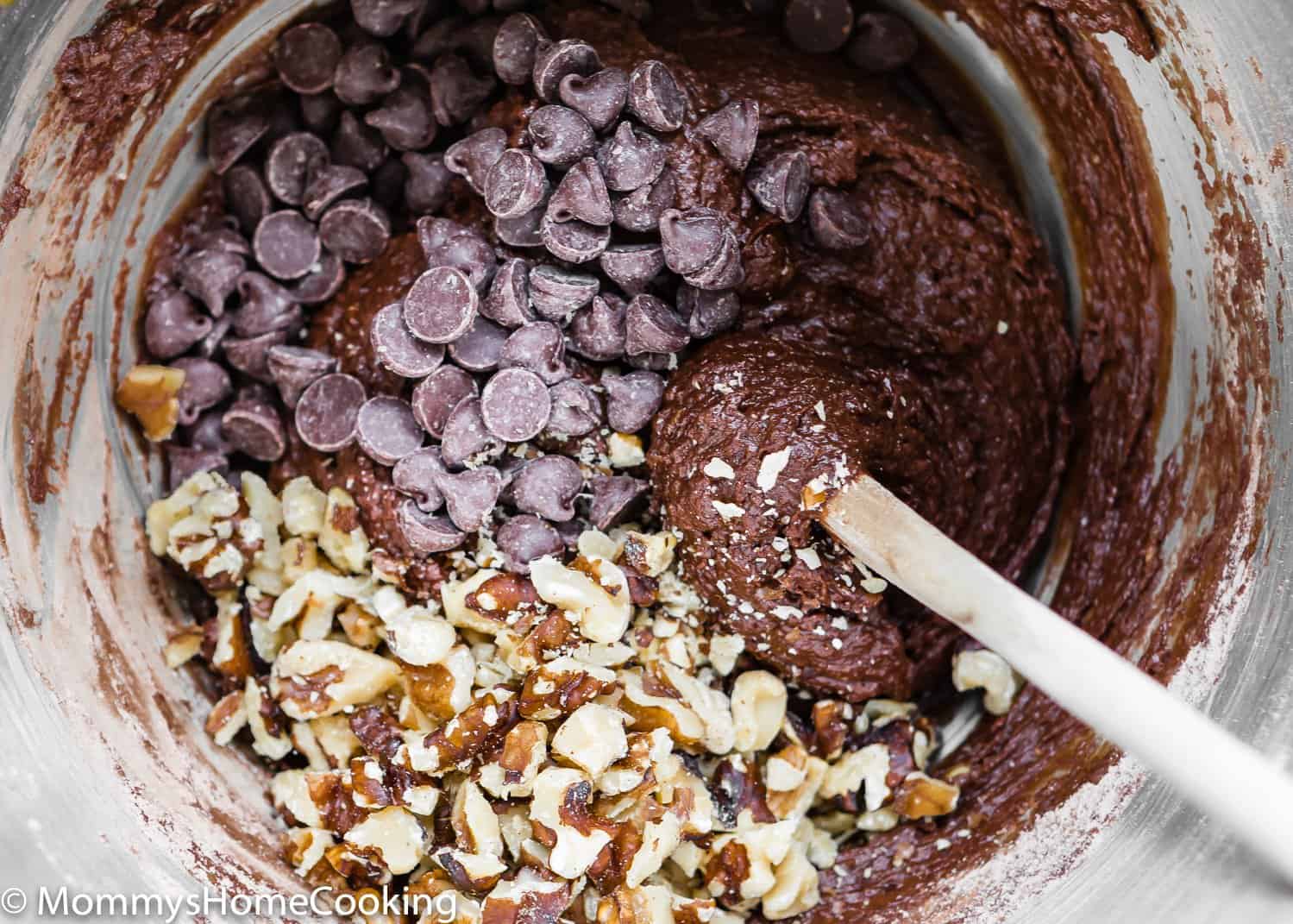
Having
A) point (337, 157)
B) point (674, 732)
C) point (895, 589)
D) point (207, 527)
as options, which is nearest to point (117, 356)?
point (207, 527)

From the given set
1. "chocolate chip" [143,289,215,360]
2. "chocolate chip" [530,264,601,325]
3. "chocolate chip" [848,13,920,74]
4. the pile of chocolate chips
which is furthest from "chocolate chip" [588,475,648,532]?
"chocolate chip" [848,13,920,74]

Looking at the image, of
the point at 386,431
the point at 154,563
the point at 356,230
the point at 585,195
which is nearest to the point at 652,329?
the point at 585,195

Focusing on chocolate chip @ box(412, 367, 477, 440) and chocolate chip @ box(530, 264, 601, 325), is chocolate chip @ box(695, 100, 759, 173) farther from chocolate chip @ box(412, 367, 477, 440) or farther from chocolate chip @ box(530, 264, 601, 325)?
chocolate chip @ box(412, 367, 477, 440)

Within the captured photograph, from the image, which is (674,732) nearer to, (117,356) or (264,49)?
(117,356)

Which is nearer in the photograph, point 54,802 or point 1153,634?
point 54,802

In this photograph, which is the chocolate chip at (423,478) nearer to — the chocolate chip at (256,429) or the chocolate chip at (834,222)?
the chocolate chip at (256,429)
